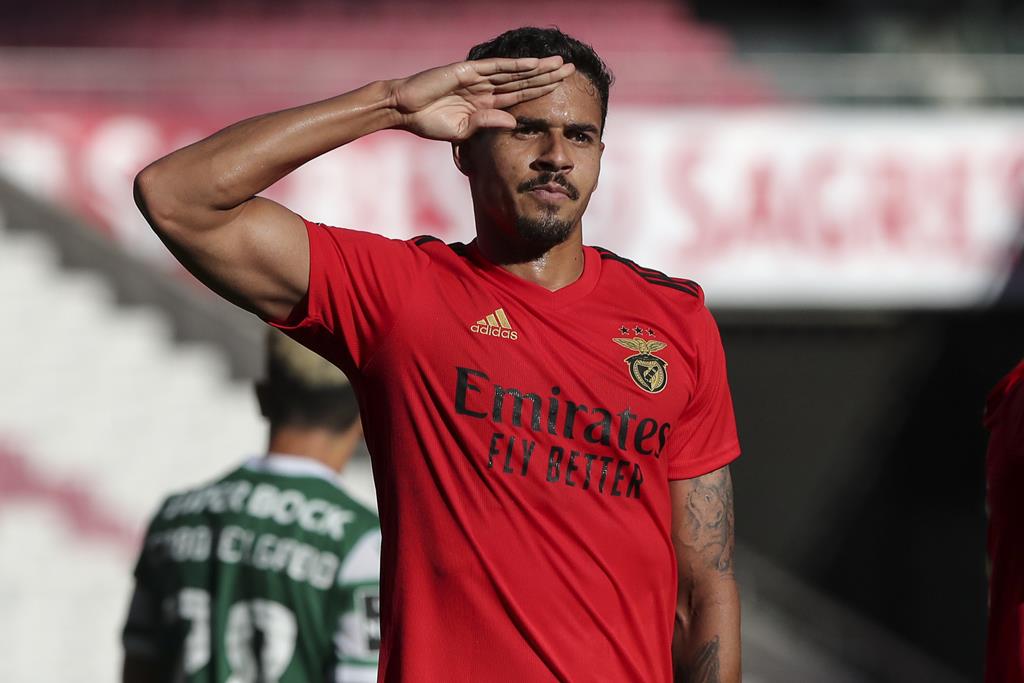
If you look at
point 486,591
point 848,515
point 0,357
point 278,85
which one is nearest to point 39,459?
point 0,357

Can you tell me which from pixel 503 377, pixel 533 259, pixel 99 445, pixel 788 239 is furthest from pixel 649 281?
pixel 788 239

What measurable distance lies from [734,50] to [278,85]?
444 centimetres

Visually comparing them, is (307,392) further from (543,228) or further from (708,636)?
(708,636)

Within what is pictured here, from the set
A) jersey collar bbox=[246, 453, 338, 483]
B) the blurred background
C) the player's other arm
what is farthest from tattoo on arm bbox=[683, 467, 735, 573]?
the blurred background

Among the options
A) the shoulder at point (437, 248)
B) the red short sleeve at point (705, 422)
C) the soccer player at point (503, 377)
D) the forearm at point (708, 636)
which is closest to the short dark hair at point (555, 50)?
the soccer player at point (503, 377)

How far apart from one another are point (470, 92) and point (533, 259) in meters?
0.38

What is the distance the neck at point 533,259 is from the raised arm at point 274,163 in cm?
27

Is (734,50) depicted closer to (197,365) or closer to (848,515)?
(848,515)

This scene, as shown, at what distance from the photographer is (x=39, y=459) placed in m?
10.4

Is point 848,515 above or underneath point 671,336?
underneath

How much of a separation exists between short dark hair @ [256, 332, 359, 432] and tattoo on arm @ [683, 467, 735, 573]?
116cm

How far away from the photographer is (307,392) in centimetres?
386

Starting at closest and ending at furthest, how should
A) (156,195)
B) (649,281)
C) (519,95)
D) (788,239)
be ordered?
(156,195) → (519,95) → (649,281) → (788,239)

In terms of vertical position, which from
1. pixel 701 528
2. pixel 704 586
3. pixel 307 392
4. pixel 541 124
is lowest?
pixel 704 586
